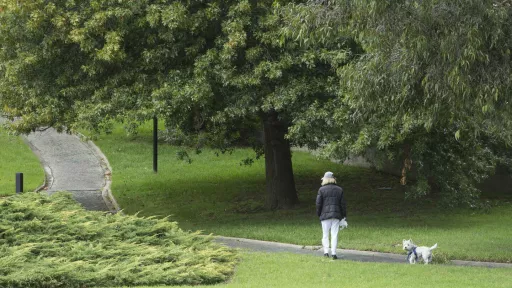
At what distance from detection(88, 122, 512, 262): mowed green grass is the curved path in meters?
0.71

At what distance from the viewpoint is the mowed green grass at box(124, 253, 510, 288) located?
11375mm

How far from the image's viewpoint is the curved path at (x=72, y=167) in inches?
1008

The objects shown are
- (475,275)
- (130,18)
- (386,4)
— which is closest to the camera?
(386,4)

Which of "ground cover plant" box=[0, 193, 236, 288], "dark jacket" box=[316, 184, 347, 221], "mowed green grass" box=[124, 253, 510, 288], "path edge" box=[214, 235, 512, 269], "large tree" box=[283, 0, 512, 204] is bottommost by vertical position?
"path edge" box=[214, 235, 512, 269]

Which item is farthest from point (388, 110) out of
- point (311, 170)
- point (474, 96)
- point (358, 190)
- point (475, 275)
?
point (311, 170)

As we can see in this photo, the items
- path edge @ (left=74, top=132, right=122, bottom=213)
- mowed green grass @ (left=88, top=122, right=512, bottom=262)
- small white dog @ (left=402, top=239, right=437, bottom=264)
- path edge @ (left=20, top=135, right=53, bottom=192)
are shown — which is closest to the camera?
small white dog @ (left=402, top=239, right=437, bottom=264)

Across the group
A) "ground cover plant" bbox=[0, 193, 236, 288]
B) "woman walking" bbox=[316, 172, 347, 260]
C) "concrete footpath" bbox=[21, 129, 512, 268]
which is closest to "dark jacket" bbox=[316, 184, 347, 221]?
"woman walking" bbox=[316, 172, 347, 260]

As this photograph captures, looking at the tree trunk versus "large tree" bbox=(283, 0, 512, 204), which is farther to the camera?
the tree trunk

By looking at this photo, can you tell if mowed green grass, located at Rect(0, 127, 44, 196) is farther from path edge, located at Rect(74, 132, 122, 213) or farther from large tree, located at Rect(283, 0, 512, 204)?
large tree, located at Rect(283, 0, 512, 204)

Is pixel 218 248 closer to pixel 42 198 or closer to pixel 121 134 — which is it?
pixel 42 198

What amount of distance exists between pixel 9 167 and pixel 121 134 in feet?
24.8

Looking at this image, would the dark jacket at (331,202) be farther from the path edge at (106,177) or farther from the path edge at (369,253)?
the path edge at (106,177)

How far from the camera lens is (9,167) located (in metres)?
29.6

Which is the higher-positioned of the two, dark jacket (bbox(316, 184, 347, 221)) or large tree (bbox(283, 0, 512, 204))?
large tree (bbox(283, 0, 512, 204))
